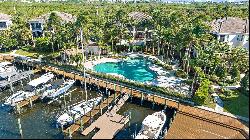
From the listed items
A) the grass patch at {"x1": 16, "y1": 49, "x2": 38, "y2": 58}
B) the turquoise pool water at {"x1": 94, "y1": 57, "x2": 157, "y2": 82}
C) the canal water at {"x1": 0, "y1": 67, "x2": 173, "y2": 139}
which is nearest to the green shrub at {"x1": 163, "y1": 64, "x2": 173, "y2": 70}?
the turquoise pool water at {"x1": 94, "y1": 57, "x2": 157, "y2": 82}

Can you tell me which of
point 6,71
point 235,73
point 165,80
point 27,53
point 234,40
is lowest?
point 165,80

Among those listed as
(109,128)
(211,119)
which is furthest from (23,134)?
(211,119)

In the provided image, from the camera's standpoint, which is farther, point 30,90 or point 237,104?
point 30,90

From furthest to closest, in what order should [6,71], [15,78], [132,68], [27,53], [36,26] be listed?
[36,26], [27,53], [132,68], [6,71], [15,78]

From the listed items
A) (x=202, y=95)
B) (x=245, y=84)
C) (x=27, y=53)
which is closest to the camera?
(x=202, y=95)


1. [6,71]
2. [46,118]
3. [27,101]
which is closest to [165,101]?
[46,118]

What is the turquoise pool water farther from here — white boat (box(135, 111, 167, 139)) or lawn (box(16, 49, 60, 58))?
white boat (box(135, 111, 167, 139))

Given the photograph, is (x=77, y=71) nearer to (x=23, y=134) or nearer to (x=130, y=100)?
(x=130, y=100)

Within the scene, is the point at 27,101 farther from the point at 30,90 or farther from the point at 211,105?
the point at 211,105
